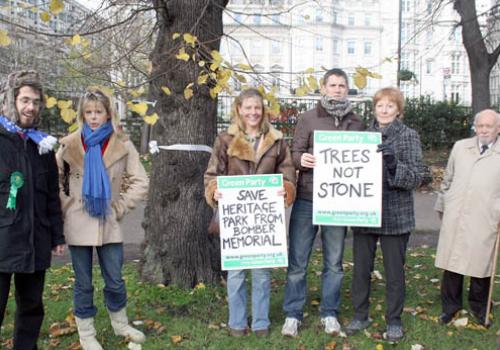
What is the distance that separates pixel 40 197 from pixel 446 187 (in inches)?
139

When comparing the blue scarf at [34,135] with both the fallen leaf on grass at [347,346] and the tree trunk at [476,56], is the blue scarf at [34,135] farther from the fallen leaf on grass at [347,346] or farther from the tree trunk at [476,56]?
the tree trunk at [476,56]

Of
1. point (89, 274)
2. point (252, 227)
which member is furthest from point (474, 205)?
point (89, 274)

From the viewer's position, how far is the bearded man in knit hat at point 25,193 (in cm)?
388

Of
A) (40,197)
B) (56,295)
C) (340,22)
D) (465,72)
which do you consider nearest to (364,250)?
(40,197)

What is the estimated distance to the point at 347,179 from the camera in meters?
4.65

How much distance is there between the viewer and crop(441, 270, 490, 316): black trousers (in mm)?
5164

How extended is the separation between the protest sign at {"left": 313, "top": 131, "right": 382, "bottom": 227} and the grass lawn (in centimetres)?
103

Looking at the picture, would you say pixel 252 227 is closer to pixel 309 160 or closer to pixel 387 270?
pixel 309 160

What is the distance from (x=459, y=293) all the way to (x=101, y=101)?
3.63 m

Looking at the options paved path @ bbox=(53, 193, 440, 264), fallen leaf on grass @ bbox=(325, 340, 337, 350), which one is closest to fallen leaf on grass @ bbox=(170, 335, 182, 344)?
fallen leaf on grass @ bbox=(325, 340, 337, 350)

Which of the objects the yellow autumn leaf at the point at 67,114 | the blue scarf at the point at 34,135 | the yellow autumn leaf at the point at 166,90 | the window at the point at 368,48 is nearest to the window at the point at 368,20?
the window at the point at 368,48

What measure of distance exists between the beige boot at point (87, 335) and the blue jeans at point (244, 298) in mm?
1134

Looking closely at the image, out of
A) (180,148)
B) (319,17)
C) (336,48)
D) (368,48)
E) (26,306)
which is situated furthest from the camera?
(368,48)

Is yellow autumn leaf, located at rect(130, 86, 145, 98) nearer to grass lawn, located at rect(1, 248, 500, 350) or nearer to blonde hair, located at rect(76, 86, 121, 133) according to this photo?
blonde hair, located at rect(76, 86, 121, 133)
